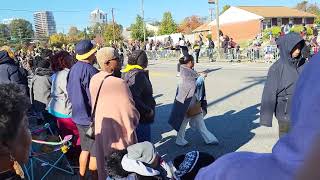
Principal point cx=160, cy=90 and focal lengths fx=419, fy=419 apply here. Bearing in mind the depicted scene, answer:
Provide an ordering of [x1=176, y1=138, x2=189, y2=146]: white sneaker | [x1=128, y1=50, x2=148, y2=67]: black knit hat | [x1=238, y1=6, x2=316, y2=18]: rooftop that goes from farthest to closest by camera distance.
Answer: [x1=238, y1=6, x2=316, y2=18]: rooftop < [x1=176, y1=138, x2=189, y2=146]: white sneaker < [x1=128, y1=50, x2=148, y2=67]: black knit hat

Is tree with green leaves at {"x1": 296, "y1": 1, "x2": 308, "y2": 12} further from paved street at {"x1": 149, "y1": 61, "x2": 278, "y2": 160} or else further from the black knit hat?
the black knit hat

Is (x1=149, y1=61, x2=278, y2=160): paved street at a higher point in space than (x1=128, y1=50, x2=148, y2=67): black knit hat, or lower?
lower

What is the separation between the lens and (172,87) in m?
15.0

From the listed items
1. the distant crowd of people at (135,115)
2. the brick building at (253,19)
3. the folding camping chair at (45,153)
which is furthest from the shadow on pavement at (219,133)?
the brick building at (253,19)

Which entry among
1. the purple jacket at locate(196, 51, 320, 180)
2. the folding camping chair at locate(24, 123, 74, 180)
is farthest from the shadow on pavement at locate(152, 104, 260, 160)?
the purple jacket at locate(196, 51, 320, 180)

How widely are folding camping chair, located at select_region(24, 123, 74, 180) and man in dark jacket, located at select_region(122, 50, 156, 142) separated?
3.37ft

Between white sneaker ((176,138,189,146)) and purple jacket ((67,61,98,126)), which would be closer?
purple jacket ((67,61,98,126))

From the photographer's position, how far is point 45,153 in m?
5.64

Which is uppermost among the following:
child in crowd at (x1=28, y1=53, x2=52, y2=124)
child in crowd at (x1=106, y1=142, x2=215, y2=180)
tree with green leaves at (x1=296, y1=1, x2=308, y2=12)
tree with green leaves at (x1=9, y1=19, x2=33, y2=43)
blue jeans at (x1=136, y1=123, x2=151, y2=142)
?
tree with green leaves at (x1=296, y1=1, x2=308, y2=12)

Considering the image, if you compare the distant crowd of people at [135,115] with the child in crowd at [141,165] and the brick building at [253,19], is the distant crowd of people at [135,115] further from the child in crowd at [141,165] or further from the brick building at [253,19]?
the brick building at [253,19]

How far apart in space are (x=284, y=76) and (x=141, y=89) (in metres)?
1.75

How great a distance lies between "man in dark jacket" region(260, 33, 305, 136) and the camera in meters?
4.91

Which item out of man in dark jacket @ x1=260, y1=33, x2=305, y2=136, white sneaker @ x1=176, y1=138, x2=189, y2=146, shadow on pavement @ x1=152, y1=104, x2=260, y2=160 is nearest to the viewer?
man in dark jacket @ x1=260, y1=33, x2=305, y2=136

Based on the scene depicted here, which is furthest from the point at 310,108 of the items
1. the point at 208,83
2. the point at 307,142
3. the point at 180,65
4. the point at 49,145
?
the point at 208,83
